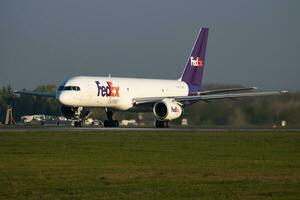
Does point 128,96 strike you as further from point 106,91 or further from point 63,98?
point 63,98

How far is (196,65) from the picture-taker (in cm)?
7475

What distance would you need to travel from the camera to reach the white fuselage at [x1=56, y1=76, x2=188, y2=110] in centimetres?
6100

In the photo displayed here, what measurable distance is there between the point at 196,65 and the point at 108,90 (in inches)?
568

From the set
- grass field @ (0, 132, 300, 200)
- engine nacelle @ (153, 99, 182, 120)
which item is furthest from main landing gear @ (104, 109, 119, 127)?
grass field @ (0, 132, 300, 200)

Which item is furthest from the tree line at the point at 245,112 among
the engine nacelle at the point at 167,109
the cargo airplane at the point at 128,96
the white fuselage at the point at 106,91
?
the engine nacelle at the point at 167,109

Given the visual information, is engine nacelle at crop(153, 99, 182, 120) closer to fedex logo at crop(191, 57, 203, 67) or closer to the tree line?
the tree line

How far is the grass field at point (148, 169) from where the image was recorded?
64.2 ft

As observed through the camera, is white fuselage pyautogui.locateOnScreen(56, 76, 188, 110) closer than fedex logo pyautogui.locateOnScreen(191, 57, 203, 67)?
Yes

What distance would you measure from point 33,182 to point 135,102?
4425cm

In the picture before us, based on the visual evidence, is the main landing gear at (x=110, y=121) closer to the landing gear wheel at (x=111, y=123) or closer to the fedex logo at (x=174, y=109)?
the landing gear wheel at (x=111, y=123)

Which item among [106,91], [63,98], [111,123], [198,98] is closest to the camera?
[63,98]

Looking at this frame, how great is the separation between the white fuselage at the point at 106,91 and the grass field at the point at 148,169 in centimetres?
2052

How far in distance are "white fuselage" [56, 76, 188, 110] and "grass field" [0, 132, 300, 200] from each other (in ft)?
67.3

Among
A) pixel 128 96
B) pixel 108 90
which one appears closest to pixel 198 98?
pixel 128 96
